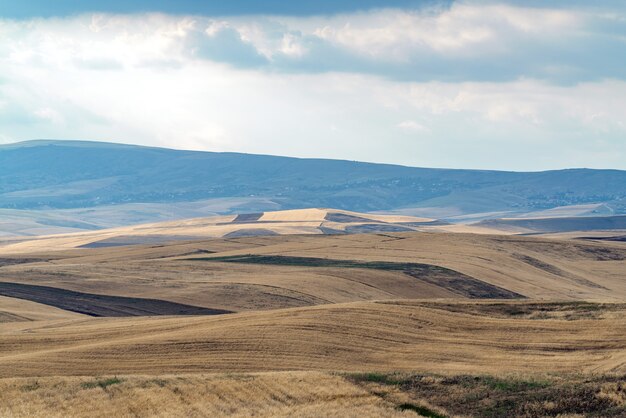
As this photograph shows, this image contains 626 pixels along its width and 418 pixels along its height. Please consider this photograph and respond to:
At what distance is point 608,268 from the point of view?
289 ft

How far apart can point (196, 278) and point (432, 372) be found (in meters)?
42.2

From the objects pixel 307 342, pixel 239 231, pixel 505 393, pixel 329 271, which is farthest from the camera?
pixel 239 231

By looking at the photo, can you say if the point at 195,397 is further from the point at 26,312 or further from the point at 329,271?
the point at 329,271

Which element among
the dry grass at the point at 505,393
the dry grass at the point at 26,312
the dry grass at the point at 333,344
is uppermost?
→ the dry grass at the point at 505,393

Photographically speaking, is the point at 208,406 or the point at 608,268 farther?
the point at 608,268

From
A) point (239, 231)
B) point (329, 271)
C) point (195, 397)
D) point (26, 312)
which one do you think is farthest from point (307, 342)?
point (239, 231)

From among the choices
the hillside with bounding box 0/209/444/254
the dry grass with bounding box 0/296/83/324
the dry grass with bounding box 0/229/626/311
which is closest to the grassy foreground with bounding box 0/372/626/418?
the dry grass with bounding box 0/296/83/324

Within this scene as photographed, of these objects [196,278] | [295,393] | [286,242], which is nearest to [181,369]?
[295,393]

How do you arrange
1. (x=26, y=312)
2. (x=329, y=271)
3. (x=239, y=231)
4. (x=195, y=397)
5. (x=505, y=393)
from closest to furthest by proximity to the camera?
1. (x=505, y=393)
2. (x=195, y=397)
3. (x=26, y=312)
4. (x=329, y=271)
5. (x=239, y=231)

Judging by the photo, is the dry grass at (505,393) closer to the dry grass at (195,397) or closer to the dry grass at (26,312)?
the dry grass at (195,397)

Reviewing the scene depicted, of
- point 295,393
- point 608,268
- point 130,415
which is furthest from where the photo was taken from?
point 608,268

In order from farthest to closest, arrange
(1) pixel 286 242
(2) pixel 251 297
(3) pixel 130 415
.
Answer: (1) pixel 286 242, (2) pixel 251 297, (3) pixel 130 415

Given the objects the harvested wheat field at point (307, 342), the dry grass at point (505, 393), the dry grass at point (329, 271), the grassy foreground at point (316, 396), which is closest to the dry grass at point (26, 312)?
the harvested wheat field at point (307, 342)

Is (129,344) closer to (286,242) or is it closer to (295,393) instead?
(295,393)
